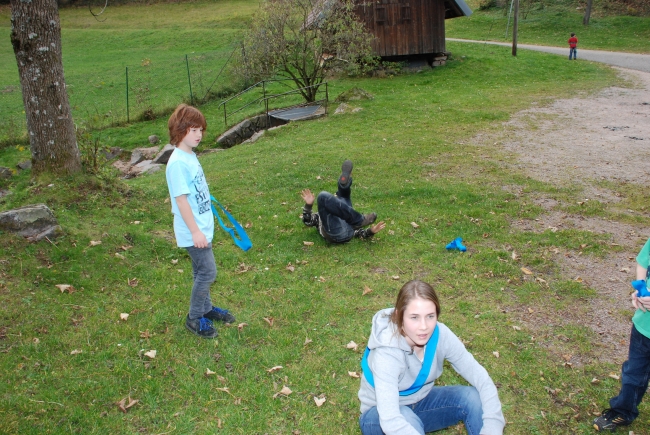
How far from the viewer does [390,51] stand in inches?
961

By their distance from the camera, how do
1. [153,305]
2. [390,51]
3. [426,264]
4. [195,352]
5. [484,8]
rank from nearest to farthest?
[195,352] < [153,305] < [426,264] < [390,51] < [484,8]

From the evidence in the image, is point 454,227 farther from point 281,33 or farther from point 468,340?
point 281,33

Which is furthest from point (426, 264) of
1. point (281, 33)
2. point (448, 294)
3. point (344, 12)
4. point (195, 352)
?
point (344, 12)

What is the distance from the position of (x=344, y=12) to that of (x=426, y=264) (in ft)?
49.9

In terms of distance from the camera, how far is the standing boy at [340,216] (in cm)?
670

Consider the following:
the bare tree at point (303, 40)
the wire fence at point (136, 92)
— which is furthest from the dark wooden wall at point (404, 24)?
the wire fence at point (136, 92)

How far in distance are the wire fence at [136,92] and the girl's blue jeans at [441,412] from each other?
57.0 feet

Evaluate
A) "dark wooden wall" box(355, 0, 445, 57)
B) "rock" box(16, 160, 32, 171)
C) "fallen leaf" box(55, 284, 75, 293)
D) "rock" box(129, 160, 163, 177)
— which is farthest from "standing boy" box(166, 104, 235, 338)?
"dark wooden wall" box(355, 0, 445, 57)

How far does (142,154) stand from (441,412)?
1406 centimetres

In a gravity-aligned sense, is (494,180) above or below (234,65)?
below

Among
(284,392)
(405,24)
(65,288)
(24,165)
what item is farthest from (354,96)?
(284,392)

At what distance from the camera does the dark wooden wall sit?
2412 centimetres

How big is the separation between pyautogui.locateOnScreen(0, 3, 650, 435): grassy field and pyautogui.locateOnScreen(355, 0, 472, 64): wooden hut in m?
15.3

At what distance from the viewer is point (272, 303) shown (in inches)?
223
